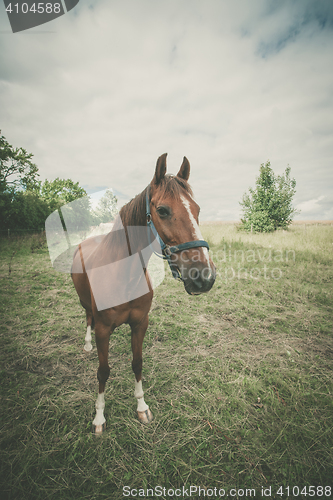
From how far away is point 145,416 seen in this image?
2.24 meters

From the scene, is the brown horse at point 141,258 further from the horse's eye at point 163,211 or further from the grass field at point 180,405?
the grass field at point 180,405

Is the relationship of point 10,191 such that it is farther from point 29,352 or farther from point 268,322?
A: point 268,322

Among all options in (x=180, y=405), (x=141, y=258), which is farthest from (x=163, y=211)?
(x=180, y=405)

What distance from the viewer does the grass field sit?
170cm

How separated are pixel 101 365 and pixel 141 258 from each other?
136 cm

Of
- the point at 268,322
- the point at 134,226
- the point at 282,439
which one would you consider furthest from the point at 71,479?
the point at 268,322

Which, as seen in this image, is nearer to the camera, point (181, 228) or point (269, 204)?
point (181, 228)

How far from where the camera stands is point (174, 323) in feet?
14.5

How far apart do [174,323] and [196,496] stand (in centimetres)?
280

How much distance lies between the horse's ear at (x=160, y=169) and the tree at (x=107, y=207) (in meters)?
2.05

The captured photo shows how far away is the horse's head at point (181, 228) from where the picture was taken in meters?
1.49

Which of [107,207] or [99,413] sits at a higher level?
[107,207]

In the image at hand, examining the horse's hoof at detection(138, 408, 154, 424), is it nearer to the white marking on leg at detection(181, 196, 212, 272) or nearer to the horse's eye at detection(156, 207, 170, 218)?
the white marking on leg at detection(181, 196, 212, 272)

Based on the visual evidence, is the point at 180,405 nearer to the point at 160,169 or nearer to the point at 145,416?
the point at 145,416
